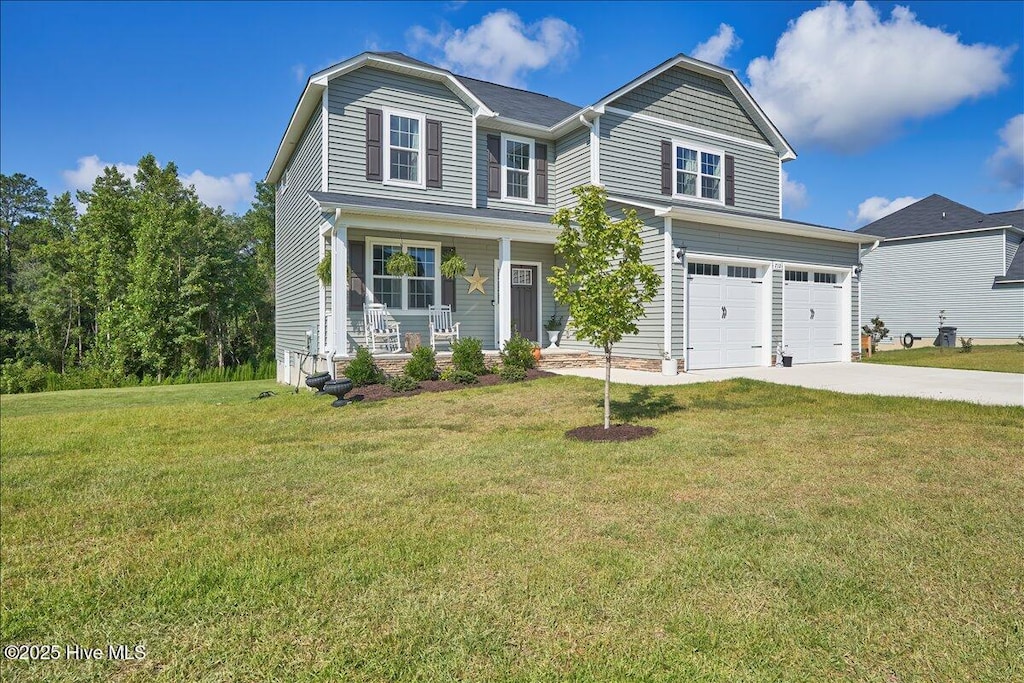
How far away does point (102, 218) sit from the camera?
58.4 feet

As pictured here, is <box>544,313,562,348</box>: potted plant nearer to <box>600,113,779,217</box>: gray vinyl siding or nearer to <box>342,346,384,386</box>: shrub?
<box>600,113,779,217</box>: gray vinyl siding

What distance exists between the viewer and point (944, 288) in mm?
22734

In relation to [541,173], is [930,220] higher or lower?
higher

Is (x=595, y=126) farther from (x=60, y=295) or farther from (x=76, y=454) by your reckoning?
(x=60, y=295)

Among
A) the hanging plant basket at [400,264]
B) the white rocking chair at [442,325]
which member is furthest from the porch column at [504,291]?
the hanging plant basket at [400,264]

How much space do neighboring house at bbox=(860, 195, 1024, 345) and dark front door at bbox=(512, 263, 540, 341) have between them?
18.5 m

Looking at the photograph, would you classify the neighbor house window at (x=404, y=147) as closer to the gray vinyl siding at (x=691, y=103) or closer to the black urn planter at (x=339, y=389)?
the gray vinyl siding at (x=691, y=103)

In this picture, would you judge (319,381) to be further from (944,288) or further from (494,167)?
(944,288)

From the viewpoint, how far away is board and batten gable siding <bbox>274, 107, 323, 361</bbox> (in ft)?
41.7

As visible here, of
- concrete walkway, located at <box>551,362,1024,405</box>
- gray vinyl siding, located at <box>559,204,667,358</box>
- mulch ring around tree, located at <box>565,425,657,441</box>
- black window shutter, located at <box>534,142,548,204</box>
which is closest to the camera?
mulch ring around tree, located at <box>565,425,657,441</box>

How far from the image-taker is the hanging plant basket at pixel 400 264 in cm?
1181

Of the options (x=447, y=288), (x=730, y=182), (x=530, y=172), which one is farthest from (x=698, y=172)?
(x=447, y=288)

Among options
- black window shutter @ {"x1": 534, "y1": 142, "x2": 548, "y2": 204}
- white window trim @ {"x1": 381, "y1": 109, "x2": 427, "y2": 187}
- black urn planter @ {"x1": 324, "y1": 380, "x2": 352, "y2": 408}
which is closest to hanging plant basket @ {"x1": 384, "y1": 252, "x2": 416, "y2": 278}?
white window trim @ {"x1": 381, "y1": 109, "x2": 427, "y2": 187}

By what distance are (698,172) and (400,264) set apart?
8.91m
